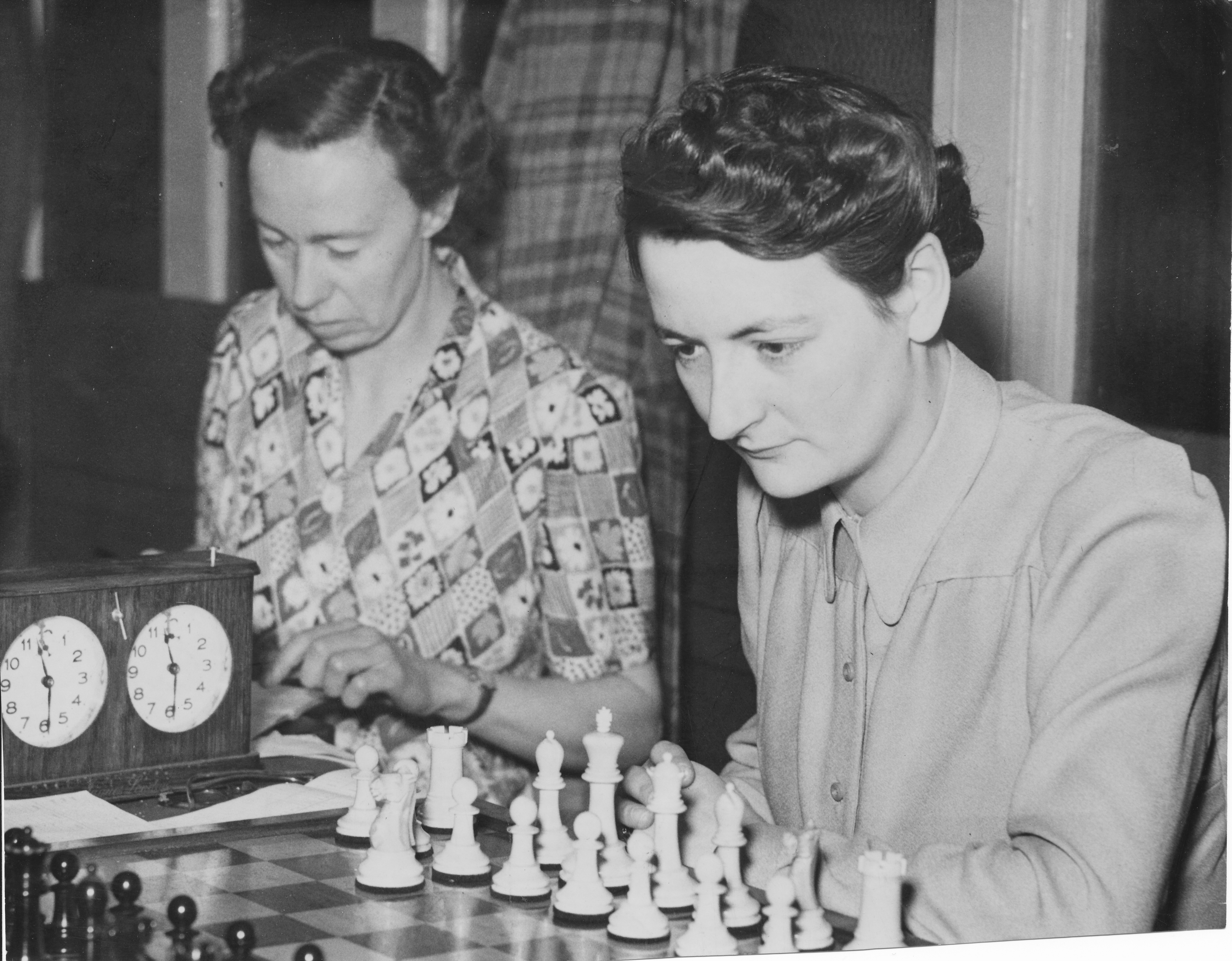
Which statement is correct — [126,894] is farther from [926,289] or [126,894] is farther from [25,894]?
[926,289]

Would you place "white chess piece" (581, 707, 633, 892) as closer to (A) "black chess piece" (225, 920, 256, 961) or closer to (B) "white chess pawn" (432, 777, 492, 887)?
(B) "white chess pawn" (432, 777, 492, 887)

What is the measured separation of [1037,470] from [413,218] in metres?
1.12

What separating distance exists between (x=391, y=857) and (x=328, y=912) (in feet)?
0.25

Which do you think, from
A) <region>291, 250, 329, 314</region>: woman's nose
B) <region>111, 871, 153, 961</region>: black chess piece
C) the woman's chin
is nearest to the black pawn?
<region>111, 871, 153, 961</region>: black chess piece

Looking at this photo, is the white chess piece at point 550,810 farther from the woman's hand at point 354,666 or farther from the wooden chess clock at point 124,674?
the woman's hand at point 354,666

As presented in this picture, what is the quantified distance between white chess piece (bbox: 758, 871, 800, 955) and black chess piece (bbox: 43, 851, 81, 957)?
1.75 feet

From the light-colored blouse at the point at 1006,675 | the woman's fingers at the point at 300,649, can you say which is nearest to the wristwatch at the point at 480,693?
the woman's fingers at the point at 300,649

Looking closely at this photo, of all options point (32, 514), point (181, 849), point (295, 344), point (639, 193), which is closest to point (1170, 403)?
point (639, 193)

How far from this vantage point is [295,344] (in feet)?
7.89

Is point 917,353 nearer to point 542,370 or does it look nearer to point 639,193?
point 639,193

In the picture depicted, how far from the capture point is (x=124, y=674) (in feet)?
5.16

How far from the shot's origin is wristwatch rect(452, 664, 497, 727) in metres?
2.11

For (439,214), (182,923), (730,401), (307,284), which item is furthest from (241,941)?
(439,214)

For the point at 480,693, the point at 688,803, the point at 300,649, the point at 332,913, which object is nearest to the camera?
the point at 332,913
